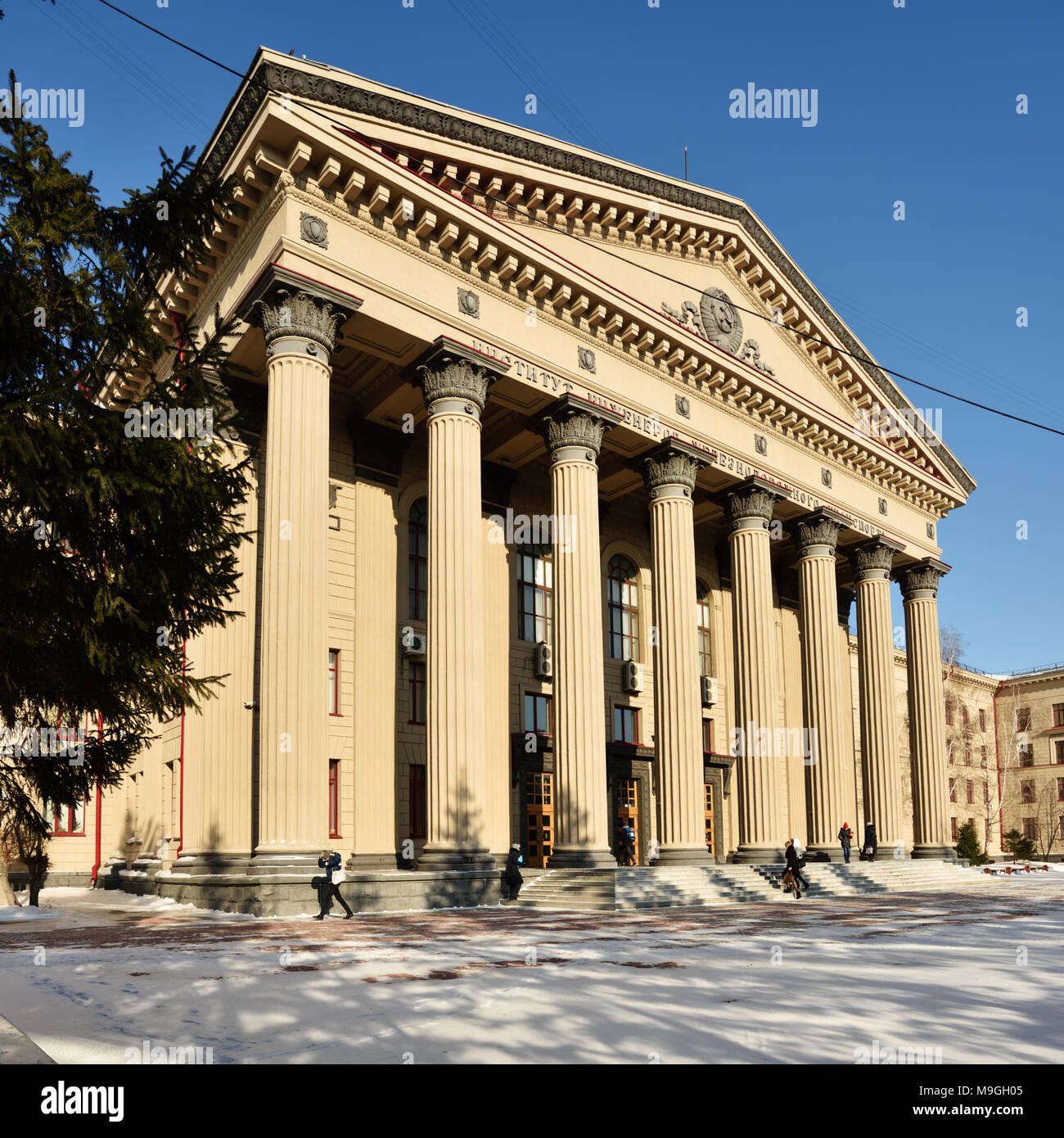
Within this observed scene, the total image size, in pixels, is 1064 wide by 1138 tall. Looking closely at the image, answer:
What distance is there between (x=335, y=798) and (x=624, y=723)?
1137cm

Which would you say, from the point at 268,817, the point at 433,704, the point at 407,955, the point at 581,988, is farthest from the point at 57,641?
the point at 433,704

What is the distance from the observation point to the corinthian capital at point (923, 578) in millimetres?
39656

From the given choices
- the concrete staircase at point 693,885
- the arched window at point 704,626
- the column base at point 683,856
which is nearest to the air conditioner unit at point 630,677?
the arched window at point 704,626

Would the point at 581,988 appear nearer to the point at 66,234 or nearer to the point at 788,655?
the point at 66,234

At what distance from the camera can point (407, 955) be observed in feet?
39.2

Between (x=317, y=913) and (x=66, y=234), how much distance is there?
1170 centimetres

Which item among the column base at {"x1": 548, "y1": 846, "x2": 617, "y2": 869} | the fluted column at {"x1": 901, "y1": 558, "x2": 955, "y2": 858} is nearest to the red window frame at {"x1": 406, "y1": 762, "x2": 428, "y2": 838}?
the column base at {"x1": 548, "y1": 846, "x2": 617, "y2": 869}

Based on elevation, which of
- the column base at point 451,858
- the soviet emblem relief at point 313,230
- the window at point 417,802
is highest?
the soviet emblem relief at point 313,230

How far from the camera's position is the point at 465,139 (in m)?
24.4

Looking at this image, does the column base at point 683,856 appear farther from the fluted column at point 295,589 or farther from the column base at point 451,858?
the fluted column at point 295,589

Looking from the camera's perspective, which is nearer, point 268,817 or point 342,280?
point 268,817

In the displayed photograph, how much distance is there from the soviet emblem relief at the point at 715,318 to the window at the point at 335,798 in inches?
611

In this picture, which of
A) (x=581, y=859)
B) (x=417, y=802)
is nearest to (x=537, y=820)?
(x=417, y=802)

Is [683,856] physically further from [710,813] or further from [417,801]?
[710,813]
